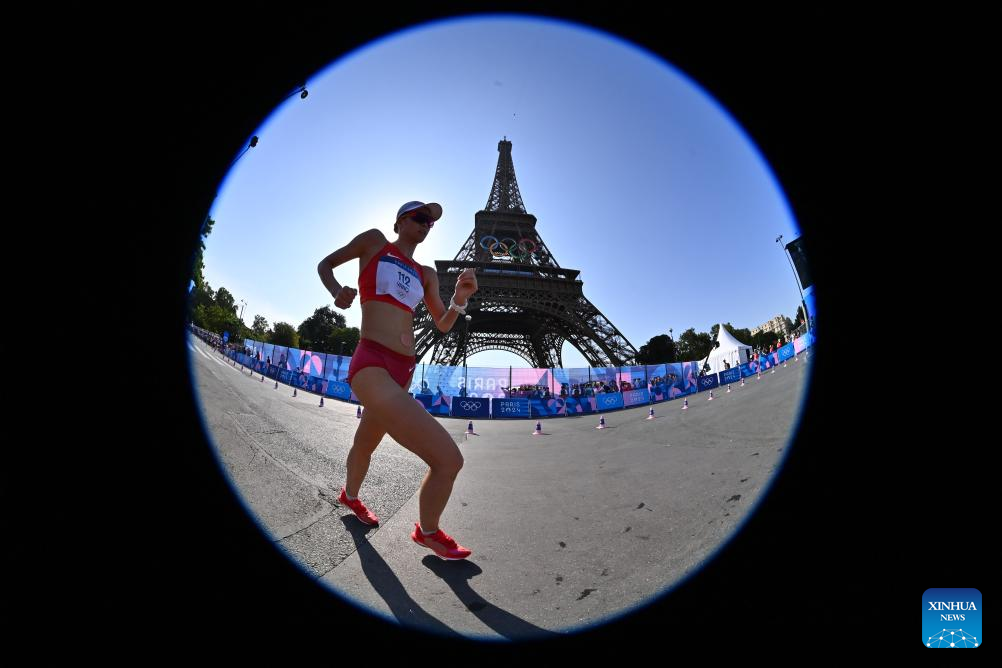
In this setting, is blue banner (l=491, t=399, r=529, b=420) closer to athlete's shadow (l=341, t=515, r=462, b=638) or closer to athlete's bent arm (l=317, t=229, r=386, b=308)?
athlete's bent arm (l=317, t=229, r=386, b=308)

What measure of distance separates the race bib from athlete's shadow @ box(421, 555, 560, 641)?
110cm

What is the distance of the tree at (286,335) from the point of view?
95.6 inches

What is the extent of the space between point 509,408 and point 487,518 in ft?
59.1

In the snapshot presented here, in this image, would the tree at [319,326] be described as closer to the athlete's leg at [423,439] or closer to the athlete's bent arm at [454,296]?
the athlete's bent arm at [454,296]

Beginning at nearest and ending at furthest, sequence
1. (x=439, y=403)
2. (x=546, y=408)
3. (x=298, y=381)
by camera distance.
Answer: (x=298, y=381)
(x=439, y=403)
(x=546, y=408)

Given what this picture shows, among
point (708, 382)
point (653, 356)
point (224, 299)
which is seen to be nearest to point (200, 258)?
point (224, 299)

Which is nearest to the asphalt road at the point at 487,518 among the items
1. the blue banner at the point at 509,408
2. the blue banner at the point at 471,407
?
the blue banner at the point at 471,407

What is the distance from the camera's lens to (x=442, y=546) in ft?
4.41

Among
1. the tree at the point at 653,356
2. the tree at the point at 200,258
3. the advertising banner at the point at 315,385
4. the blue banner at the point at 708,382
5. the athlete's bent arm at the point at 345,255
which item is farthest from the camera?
the tree at the point at 653,356

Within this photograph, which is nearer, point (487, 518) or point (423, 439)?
point (423, 439)

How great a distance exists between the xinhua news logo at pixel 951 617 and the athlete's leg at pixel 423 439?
4.64ft

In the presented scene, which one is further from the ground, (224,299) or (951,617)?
(224,299)

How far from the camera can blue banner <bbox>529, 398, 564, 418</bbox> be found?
19.5 meters

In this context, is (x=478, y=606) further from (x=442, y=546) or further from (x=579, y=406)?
(x=579, y=406)
